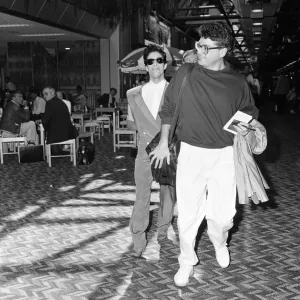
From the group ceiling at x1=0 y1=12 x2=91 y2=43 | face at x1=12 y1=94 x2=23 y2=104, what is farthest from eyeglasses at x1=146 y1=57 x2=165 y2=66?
ceiling at x1=0 y1=12 x2=91 y2=43

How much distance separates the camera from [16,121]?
9.54 meters

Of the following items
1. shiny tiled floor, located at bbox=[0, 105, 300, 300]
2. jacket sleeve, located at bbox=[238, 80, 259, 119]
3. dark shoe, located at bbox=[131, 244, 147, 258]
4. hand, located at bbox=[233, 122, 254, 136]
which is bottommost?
shiny tiled floor, located at bbox=[0, 105, 300, 300]

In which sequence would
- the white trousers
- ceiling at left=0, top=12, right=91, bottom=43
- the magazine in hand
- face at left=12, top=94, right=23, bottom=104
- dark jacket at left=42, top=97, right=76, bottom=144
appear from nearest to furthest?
the magazine in hand
the white trousers
dark jacket at left=42, top=97, right=76, bottom=144
face at left=12, top=94, right=23, bottom=104
ceiling at left=0, top=12, right=91, bottom=43

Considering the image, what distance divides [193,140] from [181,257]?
815 mm

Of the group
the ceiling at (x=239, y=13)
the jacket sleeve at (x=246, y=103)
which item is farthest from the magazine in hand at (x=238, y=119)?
the ceiling at (x=239, y=13)

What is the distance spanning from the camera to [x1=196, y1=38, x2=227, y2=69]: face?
3.18 m

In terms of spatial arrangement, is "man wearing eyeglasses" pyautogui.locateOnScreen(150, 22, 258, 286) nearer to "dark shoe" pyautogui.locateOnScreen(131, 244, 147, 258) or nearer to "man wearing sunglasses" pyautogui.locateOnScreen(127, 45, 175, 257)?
"man wearing sunglasses" pyautogui.locateOnScreen(127, 45, 175, 257)

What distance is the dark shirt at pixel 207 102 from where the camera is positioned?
10.3ft

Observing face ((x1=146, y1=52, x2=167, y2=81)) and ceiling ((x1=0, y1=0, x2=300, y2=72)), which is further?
ceiling ((x1=0, y1=0, x2=300, y2=72))

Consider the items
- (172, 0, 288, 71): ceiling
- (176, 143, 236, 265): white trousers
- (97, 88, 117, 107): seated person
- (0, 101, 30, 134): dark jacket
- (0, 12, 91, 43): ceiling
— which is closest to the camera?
(176, 143, 236, 265): white trousers

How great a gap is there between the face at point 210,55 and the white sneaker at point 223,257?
4.57 ft

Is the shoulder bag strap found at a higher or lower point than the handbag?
higher

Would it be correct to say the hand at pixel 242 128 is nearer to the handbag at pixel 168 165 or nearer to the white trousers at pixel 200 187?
the white trousers at pixel 200 187

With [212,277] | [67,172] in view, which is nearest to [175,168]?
[212,277]
